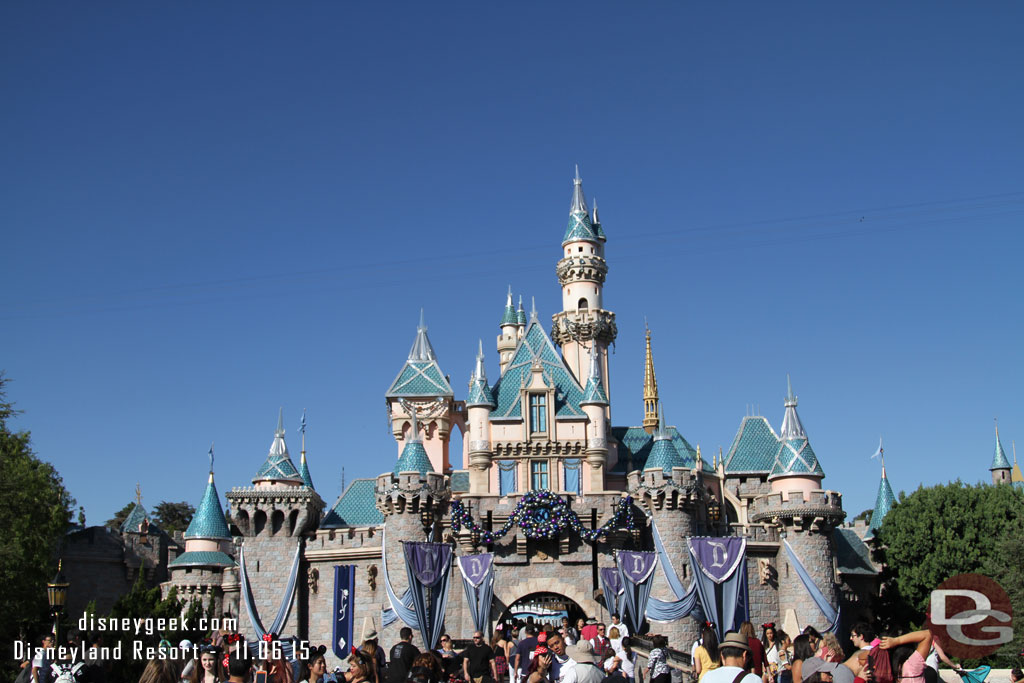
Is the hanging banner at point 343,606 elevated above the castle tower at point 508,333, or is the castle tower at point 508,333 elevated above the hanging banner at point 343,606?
the castle tower at point 508,333

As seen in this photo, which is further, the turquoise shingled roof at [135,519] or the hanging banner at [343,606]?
the turquoise shingled roof at [135,519]

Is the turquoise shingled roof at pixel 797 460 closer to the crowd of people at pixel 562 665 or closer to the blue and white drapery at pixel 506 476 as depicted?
the blue and white drapery at pixel 506 476

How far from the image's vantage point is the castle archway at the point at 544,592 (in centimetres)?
3466

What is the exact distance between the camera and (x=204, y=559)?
40125 millimetres

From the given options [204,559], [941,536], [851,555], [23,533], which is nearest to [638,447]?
[851,555]

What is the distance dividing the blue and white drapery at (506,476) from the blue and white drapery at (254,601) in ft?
25.1

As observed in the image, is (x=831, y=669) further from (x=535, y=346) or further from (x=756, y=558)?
(x=535, y=346)

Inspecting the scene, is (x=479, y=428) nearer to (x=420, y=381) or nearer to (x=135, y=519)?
(x=420, y=381)

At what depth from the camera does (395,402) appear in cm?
4478

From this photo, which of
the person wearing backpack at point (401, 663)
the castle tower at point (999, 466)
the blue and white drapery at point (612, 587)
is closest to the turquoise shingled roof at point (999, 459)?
the castle tower at point (999, 466)

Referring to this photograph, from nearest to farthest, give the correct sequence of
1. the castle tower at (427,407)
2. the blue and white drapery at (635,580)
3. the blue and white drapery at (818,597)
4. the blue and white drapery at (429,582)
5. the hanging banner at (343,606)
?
the blue and white drapery at (429,582) → the blue and white drapery at (635,580) → the hanging banner at (343,606) → the blue and white drapery at (818,597) → the castle tower at (427,407)

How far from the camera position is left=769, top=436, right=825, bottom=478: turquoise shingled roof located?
121 ft

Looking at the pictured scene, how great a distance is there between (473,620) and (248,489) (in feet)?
32.9

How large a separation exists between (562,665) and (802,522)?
2567 cm
